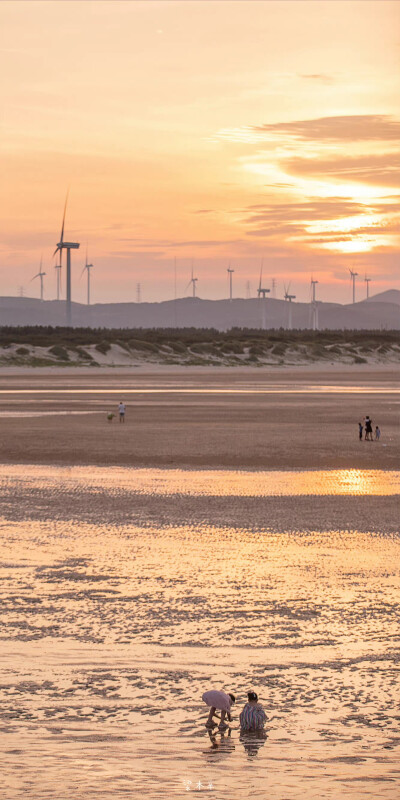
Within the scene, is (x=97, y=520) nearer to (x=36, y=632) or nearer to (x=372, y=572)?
(x=372, y=572)

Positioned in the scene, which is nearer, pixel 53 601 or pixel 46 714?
pixel 46 714

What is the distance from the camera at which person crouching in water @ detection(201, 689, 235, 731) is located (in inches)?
360

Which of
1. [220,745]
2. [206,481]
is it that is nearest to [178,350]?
[206,481]

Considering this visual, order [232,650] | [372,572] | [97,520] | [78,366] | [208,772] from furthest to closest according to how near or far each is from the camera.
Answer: [78,366] → [97,520] → [372,572] → [232,650] → [208,772]

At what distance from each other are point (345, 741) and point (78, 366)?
3649 inches

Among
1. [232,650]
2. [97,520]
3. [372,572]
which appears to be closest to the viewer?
[232,650]

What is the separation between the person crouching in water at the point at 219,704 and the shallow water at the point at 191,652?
108 millimetres

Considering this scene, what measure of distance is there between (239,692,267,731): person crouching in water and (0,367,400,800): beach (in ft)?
0.31

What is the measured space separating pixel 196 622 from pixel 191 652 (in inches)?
47.8

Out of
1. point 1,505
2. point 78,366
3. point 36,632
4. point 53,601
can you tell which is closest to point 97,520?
point 1,505

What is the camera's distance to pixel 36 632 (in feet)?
40.1

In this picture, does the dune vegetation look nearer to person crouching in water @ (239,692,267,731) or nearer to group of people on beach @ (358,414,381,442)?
group of people on beach @ (358,414,381,442)

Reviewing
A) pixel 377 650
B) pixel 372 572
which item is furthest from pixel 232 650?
pixel 372 572

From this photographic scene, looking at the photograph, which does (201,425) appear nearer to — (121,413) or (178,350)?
(121,413)
